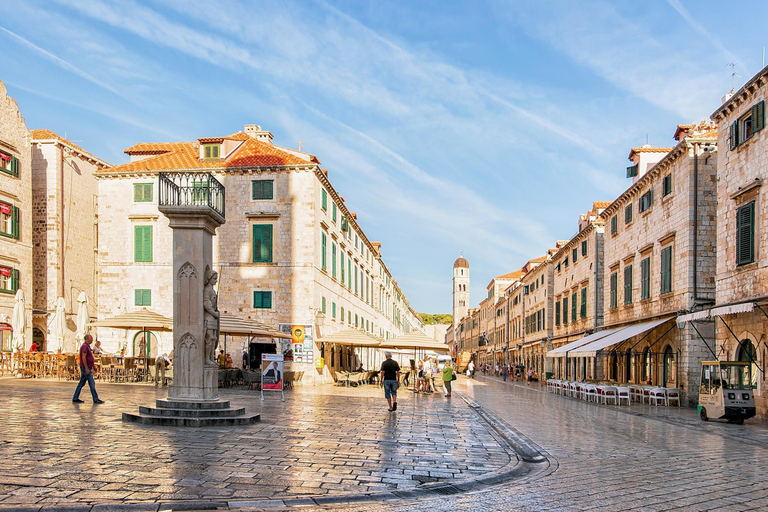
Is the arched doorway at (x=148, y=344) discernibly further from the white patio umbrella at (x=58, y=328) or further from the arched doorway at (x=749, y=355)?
the arched doorway at (x=749, y=355)

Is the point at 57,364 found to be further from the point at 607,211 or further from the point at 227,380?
the point at 607,211

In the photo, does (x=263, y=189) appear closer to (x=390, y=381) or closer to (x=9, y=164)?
(x=9, y=164)

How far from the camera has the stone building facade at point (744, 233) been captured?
18969 mm

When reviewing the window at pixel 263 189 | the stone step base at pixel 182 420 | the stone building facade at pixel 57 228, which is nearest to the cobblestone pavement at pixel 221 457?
the stone step base at pixel 182 420

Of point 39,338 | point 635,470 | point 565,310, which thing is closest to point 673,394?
point 635,470

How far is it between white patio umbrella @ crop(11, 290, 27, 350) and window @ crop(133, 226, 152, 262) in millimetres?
6083

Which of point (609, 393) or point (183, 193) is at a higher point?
point (183, 193)

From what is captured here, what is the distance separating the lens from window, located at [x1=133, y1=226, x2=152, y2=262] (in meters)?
34.5

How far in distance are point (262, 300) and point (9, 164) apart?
1418 cm

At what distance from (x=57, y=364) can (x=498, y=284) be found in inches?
3056

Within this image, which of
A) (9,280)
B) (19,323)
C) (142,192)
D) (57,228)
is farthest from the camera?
(57,228)

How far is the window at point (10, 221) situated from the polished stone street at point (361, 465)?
20.5 metres

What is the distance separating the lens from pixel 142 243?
34562 mm

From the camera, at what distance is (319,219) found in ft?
113
